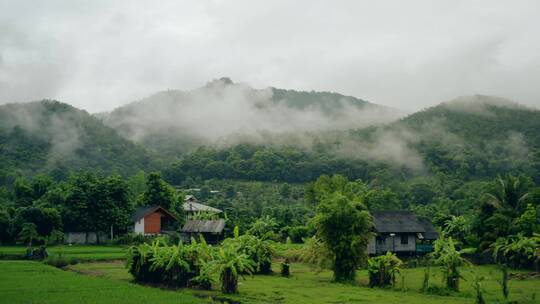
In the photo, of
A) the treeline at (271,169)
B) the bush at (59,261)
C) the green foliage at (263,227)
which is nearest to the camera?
the bush at (59,261)

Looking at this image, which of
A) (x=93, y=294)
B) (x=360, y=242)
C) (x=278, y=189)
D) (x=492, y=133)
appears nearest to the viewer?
(x=93, y=294)

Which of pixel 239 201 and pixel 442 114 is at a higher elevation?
pixel 442 114

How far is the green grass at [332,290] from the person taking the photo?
86.1ft

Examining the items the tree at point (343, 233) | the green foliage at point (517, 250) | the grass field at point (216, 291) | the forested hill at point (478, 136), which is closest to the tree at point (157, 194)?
the grass field at point (216, 291)

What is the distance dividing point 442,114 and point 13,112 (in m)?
121

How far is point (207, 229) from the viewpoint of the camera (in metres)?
61.8

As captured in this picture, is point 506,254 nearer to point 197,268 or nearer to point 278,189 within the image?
point 197,268

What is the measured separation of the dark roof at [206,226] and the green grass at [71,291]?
1121 inches

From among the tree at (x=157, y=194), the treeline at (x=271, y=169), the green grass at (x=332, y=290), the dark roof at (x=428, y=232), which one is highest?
the treeline at (x=271, y=169)

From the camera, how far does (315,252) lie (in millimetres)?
36375

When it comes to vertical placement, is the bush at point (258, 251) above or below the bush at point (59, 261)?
above

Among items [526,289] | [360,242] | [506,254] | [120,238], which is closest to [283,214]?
[120,238]

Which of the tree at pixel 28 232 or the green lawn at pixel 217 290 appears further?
the tree at pixel 28 232

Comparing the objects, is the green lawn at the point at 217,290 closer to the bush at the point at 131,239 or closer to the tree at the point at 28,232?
the tree at the point at 28,232
